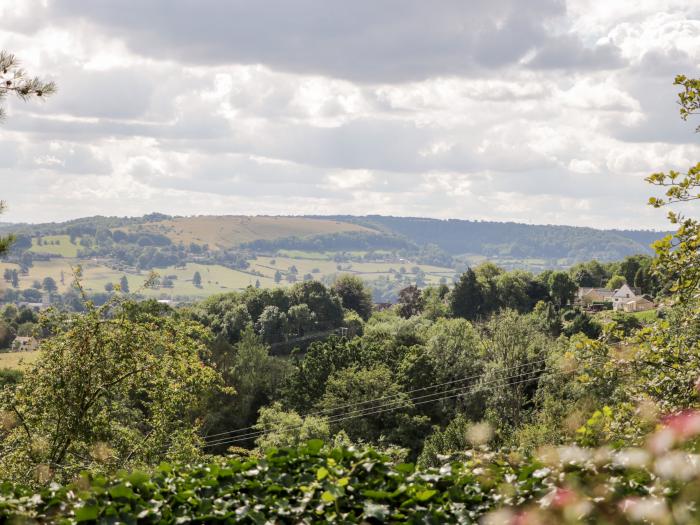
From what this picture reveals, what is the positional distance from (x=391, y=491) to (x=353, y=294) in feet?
414

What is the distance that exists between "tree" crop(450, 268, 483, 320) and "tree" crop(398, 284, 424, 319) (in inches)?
438

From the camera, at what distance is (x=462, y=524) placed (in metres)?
6.22

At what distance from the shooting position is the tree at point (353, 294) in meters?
132

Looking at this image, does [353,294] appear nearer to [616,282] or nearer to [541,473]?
[616,282]

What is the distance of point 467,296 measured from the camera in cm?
12256

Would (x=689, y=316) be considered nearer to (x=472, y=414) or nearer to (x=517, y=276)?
(x=472, y=414)

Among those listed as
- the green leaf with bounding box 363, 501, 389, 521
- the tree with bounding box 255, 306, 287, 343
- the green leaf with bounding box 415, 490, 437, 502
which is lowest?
the tree with bounding box 255, 306, 287, 343

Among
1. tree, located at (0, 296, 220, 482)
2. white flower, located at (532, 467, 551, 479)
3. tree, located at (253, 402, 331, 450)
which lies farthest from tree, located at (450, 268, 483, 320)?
white flower, located at (532, 467, 551, 479)

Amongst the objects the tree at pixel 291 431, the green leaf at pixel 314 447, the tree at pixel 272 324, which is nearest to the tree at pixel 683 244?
the green leaf at pixel 314 447

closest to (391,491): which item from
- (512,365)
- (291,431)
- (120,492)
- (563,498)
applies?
(563,498)

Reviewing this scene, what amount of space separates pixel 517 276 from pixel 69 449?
113267mm

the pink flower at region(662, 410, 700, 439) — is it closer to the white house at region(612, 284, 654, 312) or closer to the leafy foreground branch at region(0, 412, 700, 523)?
the leafy foreground branch at region(0, 412, 700, 523)

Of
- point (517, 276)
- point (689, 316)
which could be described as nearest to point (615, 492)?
point (689, 316)

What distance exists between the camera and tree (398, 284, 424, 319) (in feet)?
442
